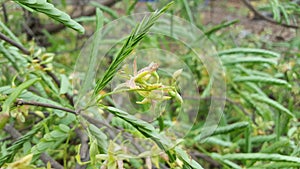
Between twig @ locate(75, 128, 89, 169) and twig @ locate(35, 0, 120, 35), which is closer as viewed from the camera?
twig @ locate(75, 128, 89, 169)

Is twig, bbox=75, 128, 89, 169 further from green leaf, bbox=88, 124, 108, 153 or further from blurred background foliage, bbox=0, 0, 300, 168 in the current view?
green leaf, bbox=88, 124, 108, 153

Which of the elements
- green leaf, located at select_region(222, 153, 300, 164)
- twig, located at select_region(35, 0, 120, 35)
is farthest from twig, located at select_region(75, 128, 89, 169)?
twig, located at select_region(35, 0, 120, 35)

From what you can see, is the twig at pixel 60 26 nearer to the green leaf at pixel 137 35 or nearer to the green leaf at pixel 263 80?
the green leaf at pixel 263 80

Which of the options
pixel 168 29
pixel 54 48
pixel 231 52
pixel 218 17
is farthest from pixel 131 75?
pixel 218 17

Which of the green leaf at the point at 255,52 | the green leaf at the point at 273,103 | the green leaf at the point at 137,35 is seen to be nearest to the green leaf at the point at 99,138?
the green leaf at the point at 137,35

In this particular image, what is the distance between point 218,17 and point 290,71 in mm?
2258

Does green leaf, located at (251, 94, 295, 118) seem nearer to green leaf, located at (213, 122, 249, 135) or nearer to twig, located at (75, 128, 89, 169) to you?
green leaf, located at (213, 122, 249, 135)

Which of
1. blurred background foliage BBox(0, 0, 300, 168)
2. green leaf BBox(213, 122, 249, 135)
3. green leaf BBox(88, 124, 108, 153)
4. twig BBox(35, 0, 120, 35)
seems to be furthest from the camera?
twig BBox(35, 0, 120, 35)

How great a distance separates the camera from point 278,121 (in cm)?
114

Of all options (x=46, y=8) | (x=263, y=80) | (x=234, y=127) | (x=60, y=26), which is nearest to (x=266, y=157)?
(x=234, y=127)

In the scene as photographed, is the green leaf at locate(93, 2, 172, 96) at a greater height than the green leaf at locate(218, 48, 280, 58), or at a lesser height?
lesser

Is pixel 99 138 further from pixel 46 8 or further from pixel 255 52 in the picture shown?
pixel 255 52

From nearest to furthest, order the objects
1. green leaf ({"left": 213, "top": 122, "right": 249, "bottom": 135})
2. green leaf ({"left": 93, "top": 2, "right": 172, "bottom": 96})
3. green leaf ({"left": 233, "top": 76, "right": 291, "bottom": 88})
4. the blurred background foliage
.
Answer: green leaf ({"left": 93, "top": 2, "right": 172, "bottom": 96}) < the blurred background foliage < green leaf ({"left": 213, "top": 122, "right": 249, "bottom": 135}) < green leaf ({"left": 233, "top": 76, "right": 291, "bottom": 88})

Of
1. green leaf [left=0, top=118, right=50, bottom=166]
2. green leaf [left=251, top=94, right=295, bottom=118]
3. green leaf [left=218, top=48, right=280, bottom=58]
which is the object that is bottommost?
green leaf [left=0, top=118, right=50, bottom=166]
